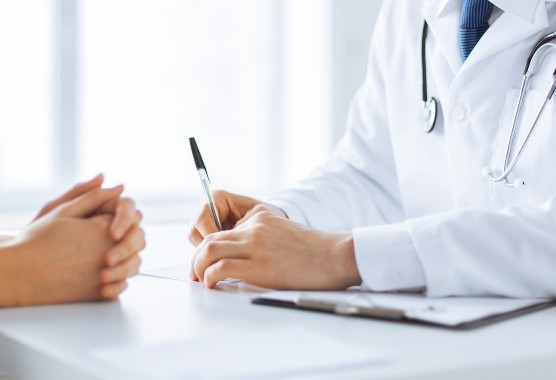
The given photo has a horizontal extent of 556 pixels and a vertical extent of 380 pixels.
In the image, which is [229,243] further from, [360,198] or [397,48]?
[397,48]

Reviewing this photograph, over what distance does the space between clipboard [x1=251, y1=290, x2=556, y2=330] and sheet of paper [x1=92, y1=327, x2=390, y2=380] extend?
10 centimetres

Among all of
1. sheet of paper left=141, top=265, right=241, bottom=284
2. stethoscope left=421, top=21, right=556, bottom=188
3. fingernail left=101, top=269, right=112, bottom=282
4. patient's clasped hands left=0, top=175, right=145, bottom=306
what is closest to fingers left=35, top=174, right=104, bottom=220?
patient's clasped hands left=0, top=175, right=145, bottom=306

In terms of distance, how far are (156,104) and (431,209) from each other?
176 cm

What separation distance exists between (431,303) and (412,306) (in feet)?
0.13

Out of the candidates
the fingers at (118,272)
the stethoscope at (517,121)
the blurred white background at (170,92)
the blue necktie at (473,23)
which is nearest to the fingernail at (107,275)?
the fingers at (118,272)

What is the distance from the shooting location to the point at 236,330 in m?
0.78

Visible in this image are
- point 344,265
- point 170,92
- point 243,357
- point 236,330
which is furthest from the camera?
point 170,92

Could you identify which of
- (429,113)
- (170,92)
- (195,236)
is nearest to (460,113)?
(429,113)

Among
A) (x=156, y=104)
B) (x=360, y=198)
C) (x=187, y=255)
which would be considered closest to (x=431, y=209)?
(x=360, y=198)

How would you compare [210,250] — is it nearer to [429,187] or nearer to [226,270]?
[226,270]

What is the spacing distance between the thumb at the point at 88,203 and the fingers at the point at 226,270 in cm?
15

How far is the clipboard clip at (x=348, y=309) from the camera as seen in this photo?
82 centimetres

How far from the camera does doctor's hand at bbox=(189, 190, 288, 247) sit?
1300 millimetres

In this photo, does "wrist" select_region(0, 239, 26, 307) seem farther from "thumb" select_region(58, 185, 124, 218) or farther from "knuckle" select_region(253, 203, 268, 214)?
"knuckle" select_region(253, 203, 268, 214)
